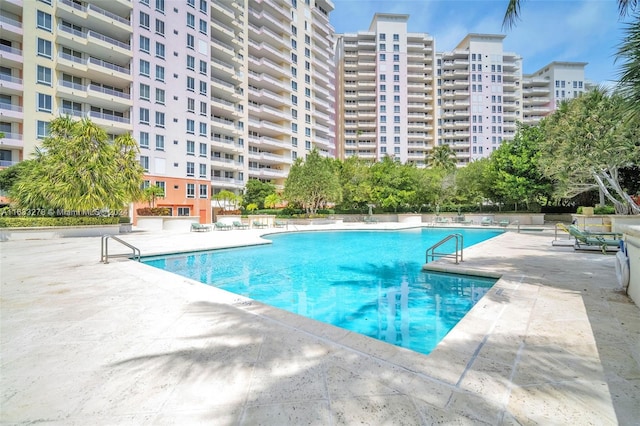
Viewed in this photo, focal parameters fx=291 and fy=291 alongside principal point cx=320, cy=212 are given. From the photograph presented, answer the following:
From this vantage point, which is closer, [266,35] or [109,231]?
[109,231]

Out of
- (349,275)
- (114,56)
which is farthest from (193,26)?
(349,275)

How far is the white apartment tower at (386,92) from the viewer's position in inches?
2685

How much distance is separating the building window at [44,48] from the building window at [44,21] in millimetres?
1227

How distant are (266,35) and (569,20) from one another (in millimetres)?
48166

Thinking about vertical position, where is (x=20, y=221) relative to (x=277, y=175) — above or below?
below

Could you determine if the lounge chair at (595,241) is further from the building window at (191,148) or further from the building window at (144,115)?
the building window at (144,115)

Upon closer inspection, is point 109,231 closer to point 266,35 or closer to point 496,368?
point 496,368

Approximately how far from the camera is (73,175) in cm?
1900

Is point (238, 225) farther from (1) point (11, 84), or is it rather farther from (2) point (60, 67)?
(1) point (11, 84)

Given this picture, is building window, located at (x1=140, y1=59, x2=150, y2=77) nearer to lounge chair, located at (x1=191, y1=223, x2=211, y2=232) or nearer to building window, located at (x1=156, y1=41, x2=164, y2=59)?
building window, located at (x1=156, y1=41, x2=164, y2=59)

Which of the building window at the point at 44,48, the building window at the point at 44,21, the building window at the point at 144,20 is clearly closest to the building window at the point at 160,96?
the building window at the point at 144,20

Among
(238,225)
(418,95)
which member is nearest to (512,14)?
(238,225)

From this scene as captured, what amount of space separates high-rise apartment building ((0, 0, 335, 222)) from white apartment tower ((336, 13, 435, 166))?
1763cm

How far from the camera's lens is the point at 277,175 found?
48.8 metres
